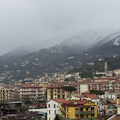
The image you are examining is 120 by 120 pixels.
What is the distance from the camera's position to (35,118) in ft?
169

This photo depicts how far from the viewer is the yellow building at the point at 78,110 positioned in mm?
46750

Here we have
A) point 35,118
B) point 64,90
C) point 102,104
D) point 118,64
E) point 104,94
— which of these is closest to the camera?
point 35,118

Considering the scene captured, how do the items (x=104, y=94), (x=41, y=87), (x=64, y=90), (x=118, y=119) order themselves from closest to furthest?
(x=118, y=119), (x=104, y=94), (x=64, y=90), (x=41, y=87)

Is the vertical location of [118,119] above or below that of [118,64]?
below

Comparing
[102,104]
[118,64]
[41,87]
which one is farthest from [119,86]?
[118,64]

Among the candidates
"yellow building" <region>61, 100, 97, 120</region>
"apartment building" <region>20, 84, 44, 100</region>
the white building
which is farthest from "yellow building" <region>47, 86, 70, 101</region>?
"yellow building" <region>61, 100, 97, 120</region>

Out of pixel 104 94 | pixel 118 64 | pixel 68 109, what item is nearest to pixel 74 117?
pixel 68 109

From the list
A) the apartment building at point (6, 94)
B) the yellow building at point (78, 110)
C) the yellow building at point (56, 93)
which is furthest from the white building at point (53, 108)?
the apartment building at point (6, 94)

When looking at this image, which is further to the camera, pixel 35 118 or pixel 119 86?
pixel 119 86

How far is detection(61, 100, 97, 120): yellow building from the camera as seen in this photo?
46.8 metres

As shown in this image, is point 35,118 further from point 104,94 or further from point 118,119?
point 104,94

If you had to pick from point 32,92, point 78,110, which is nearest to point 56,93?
point 32,92

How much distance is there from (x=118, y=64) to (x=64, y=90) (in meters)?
70.2

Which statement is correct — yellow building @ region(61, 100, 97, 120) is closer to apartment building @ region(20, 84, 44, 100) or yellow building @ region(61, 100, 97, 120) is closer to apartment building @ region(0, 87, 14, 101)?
apartment building @ region(20, 84, 44, 100)
